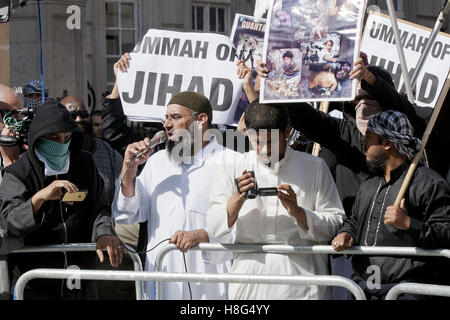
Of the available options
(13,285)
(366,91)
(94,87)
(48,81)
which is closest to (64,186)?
(13,285)

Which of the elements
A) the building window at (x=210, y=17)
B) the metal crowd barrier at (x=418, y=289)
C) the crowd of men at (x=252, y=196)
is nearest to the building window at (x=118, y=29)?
the building window at (x=210, y=17)

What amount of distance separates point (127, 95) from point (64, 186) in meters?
1.51

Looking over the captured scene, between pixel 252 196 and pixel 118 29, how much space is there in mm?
12218

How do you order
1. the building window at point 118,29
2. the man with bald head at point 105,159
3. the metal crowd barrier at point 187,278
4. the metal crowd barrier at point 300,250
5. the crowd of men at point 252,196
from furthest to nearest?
the building window at point 118,29, the man with bald head at point 105,159, the crowd of men at point 252,196, the metal crowd barrier at point 300,250, the metal crowd barrier at point 187,278

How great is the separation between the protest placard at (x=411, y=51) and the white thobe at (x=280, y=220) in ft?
7.50

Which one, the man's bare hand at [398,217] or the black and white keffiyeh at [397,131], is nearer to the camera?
the man's bare hand at [398,217]

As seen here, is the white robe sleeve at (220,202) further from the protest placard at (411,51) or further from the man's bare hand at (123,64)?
the protest placard at (411,51)

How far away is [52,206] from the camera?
513 cm

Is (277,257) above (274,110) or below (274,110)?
below

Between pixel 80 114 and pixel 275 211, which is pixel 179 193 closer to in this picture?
pixel 275 211

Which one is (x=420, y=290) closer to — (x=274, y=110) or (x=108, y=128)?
(x=274, y=110)

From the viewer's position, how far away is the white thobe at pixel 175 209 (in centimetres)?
538

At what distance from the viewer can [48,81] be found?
13977 millimetres

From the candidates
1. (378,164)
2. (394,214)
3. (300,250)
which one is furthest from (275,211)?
(394,214)
